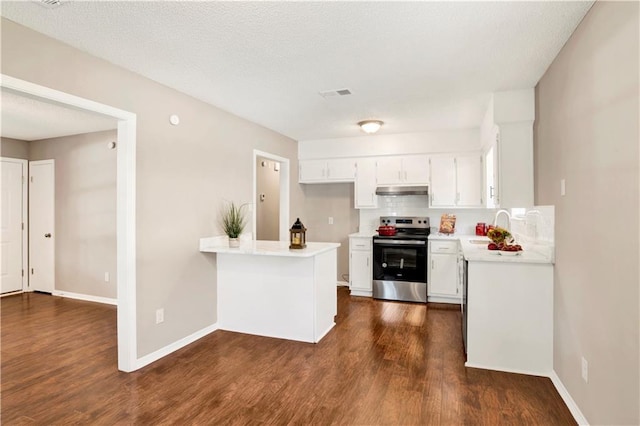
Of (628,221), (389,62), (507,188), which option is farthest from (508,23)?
(507,188)

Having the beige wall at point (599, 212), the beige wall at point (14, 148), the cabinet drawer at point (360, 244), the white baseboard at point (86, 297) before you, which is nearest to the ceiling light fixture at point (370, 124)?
the cabinet drawer at point (360, 244)

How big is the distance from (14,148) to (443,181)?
680 cm

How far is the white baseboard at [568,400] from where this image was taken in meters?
2.08

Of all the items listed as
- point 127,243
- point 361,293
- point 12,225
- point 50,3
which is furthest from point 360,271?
point 12,225

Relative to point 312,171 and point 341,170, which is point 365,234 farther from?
point 312,171

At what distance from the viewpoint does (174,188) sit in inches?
130

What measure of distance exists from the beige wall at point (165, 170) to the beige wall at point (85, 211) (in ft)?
6.85

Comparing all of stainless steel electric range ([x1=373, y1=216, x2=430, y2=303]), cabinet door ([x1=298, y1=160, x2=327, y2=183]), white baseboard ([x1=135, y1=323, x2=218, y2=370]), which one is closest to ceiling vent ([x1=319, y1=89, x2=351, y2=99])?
cabinet door ([x1=298, y1=160, x2=327, y2=183])

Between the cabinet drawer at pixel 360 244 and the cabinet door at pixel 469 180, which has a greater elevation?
the cabinet door at pixel 469 180

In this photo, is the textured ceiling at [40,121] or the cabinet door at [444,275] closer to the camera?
the textured ceiling at [40,121]

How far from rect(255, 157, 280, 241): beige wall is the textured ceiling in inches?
99.5

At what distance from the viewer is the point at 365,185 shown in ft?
18.1


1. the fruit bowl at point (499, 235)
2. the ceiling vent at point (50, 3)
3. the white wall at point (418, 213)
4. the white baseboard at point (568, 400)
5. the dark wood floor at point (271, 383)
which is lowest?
the dark wood floor at point (271, 383)

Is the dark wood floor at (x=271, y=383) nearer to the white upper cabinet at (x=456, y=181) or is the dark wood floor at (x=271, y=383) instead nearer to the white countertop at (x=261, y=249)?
the white countertop at (x=261, y=249)
